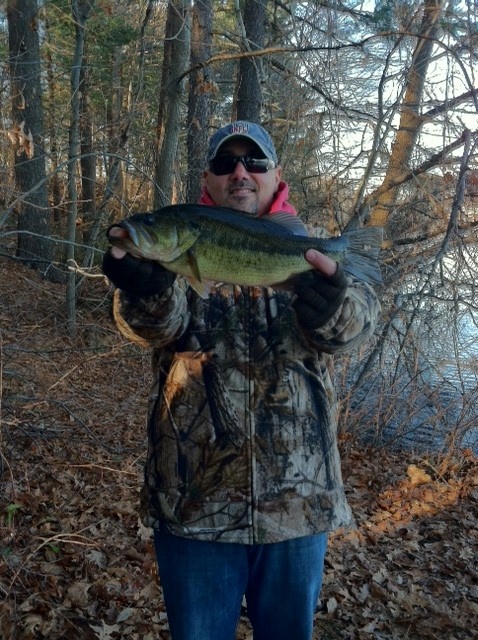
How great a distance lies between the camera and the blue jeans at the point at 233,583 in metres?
2.23

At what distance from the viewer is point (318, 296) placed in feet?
7.41

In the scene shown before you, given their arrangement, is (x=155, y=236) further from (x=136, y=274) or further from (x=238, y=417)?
(x=238, y=417)

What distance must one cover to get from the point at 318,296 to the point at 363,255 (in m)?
0.44

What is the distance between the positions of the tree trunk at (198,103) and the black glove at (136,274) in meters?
8.67

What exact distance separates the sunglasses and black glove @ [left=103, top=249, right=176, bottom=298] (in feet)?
2.24

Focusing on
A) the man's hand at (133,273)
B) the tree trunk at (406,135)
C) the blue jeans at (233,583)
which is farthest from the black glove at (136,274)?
the tree trunk at (406,135)

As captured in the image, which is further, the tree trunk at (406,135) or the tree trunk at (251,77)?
the tree trunk at (251,77)

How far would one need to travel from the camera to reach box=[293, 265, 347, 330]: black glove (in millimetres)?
2238

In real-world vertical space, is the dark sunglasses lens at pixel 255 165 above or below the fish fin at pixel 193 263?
above

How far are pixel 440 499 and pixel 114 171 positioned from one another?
7.43 metres

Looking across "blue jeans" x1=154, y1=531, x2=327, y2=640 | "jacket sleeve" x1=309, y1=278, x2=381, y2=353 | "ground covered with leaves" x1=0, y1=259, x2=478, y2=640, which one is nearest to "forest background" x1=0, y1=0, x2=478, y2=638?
"ground covered with leaves" x1=0, y1=259, x2=478, y2=640

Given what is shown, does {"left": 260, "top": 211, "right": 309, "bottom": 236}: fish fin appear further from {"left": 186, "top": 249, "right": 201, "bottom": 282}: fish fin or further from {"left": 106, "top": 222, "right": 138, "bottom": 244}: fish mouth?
{"left": 106, "top": 222, "right": 138, "bottom": 244}: fish mouth

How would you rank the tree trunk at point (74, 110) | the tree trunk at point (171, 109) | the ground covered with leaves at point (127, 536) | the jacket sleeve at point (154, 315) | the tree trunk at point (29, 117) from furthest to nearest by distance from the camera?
the tree trunk at point (29, 117) → the tree trunk at point (171, 109) → the tree trunk at point (74, 110) → the ground covered with leaves at point (127, 536) → the jacket sleeve at point (154, 315)

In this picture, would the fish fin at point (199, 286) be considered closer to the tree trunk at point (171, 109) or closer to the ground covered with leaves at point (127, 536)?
the ground covered with leaves at point (127, 536)
